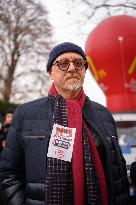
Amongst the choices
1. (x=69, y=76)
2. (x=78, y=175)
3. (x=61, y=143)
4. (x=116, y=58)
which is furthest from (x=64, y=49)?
(x=116, y=58)

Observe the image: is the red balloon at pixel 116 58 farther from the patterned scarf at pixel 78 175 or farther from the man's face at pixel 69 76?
the patterned scarf at pixel 78 175

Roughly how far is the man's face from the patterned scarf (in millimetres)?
174

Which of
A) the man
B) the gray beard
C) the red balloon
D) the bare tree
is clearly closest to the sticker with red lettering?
the man

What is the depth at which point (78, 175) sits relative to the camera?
94.5 inches

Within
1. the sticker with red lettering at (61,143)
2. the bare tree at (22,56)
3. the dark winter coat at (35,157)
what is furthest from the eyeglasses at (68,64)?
the bare tree at (22,56)

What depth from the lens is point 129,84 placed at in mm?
13562

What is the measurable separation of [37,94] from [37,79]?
1124mm

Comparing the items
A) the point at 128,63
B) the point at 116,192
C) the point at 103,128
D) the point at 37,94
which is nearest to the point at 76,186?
the point at 116,192

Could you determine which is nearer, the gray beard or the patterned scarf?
the patterned scarf

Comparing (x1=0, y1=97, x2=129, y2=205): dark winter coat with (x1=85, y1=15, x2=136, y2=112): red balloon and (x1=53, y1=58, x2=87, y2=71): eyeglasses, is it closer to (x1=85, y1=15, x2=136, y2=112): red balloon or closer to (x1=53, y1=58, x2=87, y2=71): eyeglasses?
(x1=53, y1=58, x2=87, y2=71): eyeglasses

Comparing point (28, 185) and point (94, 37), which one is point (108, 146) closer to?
point (28, 185)

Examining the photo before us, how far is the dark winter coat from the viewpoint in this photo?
2457 mm

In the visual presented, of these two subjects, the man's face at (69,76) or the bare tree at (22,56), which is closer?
the man's face at (69,76)

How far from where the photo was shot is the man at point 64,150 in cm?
240
